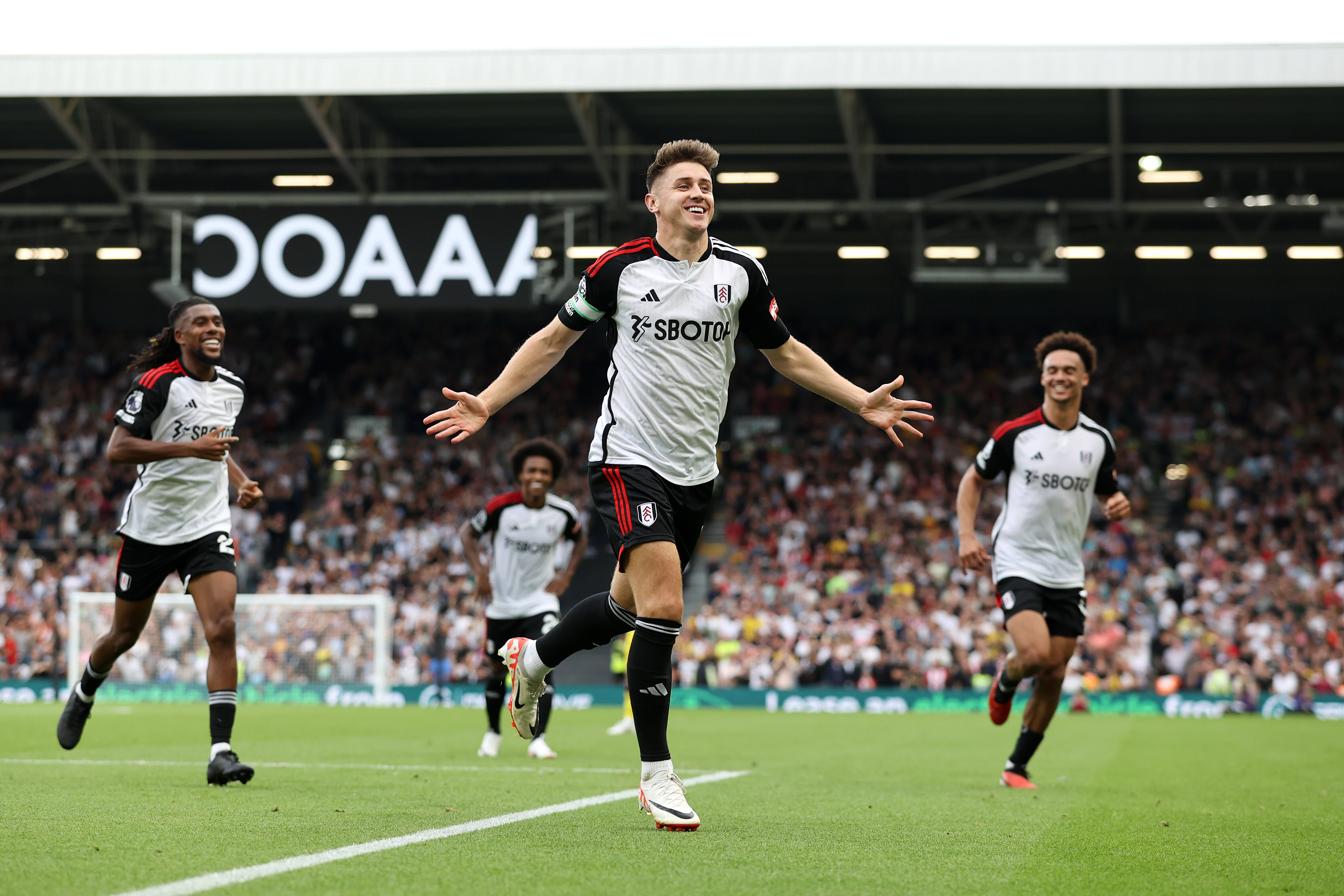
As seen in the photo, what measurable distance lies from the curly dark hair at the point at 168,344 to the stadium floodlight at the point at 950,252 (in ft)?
62.4

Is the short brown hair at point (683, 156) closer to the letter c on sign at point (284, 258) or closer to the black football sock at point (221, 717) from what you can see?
the black football sock at point (221, 717)

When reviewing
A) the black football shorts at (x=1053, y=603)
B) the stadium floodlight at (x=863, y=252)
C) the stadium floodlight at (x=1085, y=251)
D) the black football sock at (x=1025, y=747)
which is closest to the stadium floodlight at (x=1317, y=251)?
the stadium floodlight at (x=1085, y=251)

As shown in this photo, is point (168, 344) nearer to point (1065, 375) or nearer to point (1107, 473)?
point (1065, 375)

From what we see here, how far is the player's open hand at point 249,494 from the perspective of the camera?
7340mm

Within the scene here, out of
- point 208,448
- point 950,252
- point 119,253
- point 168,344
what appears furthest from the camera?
point 119,253

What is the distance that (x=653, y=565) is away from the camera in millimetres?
5324

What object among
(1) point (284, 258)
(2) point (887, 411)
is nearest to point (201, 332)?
(2) point (887, 411)

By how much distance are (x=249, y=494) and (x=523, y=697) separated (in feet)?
7.74

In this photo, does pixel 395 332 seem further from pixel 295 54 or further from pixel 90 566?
pixel 295 54

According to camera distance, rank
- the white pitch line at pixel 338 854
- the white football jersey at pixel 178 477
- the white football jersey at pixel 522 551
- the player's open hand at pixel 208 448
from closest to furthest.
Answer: the white pitch line at pixel 338 854 < the player's open hand at pixel 208 448 < the white football jersey at pixel 178 477 < the white football jersey at pixel 522 551

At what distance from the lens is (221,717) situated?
7.14 meters

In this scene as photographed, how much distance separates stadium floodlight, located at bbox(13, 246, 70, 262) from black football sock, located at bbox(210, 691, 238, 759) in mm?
24517

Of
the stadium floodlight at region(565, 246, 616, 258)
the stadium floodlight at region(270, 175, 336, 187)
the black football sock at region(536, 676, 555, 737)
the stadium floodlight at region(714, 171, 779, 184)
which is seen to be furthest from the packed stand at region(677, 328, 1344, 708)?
the black football sock at region(536, 676, 555, 737)

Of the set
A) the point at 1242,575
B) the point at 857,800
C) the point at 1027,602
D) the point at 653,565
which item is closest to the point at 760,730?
the point at 1027,602
